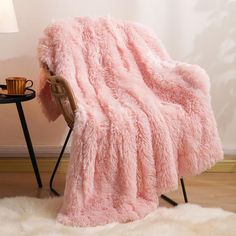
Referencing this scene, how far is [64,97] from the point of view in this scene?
1904 millimetres

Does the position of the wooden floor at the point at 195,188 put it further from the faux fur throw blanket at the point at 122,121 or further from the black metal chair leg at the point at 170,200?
the faux fur throw blanket at the point at 122,121

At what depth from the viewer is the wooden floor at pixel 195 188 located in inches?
84.3

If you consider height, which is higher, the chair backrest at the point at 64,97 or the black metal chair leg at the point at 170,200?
the chair backrest at the point at 64,97

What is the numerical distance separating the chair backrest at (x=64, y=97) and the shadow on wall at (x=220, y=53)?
Answer: 964mm

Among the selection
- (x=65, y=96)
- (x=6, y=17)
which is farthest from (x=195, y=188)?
(x=6, y=17)

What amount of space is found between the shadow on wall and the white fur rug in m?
0.81

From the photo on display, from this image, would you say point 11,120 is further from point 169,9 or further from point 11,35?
point 169,9

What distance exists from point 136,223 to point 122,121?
42 cm

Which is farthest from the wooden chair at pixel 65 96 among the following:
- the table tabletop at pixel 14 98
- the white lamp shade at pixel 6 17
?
the white lamp shade at pixel 6 17

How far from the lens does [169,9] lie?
8.23ft

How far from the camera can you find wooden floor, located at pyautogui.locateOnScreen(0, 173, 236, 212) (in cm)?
214

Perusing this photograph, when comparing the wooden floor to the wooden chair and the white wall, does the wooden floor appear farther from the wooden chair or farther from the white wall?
the wooden chair

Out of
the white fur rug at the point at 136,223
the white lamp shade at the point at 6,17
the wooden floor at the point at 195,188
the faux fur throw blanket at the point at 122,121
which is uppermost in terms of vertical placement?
the white lamp shade at the point at 6,17

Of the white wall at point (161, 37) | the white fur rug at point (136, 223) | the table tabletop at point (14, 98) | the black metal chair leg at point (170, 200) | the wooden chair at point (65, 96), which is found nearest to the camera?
the white fur rug at point (136, 223)
